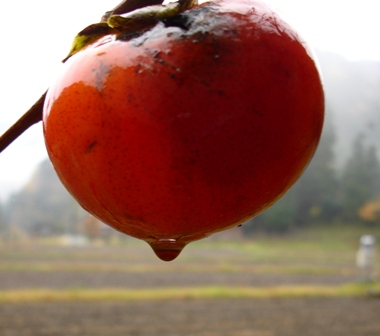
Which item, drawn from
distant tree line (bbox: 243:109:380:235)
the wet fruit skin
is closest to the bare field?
the wet fruit skin

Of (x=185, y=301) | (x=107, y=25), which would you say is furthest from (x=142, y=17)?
(x=185, y=301)

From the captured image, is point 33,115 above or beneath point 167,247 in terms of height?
above

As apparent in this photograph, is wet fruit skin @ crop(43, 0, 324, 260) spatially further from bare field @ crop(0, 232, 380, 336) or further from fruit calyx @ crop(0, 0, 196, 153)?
bare field @ crop(0, 232, 380, 336)

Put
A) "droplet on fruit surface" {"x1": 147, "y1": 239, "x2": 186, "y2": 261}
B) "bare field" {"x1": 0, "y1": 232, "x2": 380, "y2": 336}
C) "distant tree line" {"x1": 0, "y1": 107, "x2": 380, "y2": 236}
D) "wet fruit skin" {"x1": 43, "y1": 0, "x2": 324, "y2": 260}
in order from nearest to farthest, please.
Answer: "wet fruit skin" {"x1": 43, "y1": 0, "x2": 324, "y2": 260} < "droplet on fruit surface" {"x1": 147, "y1": 239, "x2": 186, "y2": 261} < "bare field" {"x1": 0, "y1": 232, "x2": 380, "y2": 336} < "distant tree line" {"x1": 0, "y1": 107, "x2": 380, "y2": 236}

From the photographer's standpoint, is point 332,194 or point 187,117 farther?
point 332,194

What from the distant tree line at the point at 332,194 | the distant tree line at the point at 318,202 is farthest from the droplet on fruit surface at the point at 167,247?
the distant tree line at the point at 332,194

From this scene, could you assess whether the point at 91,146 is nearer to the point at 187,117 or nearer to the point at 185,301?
the point at 187,117

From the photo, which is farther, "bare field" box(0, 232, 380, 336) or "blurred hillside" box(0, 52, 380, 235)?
"blurred hillside" box(0, 52, 380, 235)

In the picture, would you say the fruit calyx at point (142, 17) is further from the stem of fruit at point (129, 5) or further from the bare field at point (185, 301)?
the bare field at point (185, 301)
